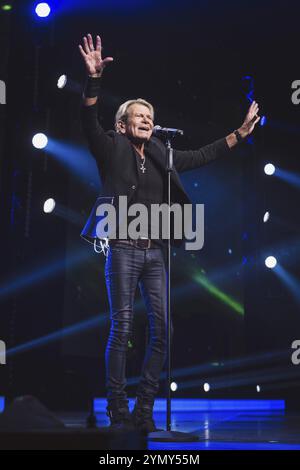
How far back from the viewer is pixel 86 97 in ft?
8.39

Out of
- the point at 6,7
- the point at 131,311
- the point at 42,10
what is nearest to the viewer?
the point at 131,311

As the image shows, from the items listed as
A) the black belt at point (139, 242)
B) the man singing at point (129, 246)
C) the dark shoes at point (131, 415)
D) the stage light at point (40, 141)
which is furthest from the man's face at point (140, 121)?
the stage light at point (40, 141)

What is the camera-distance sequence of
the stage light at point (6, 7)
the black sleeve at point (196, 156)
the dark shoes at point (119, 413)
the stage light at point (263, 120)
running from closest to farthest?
the dark shoes at point (119, 413), the black sleeve at point (196, 156), the stage light at point (6, 7), the stage light at point (263, 120)

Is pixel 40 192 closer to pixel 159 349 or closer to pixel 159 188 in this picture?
pixel 159 188

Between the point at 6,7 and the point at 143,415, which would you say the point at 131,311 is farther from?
the point at 6,7

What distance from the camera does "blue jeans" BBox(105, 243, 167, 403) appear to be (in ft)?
8.47

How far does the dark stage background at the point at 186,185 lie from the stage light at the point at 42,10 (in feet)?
0.13

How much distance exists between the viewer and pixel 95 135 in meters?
2.63

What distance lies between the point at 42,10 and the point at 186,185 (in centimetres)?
187

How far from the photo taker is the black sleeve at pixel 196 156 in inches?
116

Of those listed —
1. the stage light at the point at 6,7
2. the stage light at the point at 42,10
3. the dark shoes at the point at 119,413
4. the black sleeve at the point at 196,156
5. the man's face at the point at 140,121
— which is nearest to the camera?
the dark shoes at the point at 119,413

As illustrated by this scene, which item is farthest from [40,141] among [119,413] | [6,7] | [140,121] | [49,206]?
[119,413]

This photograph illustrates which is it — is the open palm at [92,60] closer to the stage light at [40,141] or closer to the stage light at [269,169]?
the stage light at [40,141]

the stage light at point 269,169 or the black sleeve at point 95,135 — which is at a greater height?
the stage light at point 269,169
